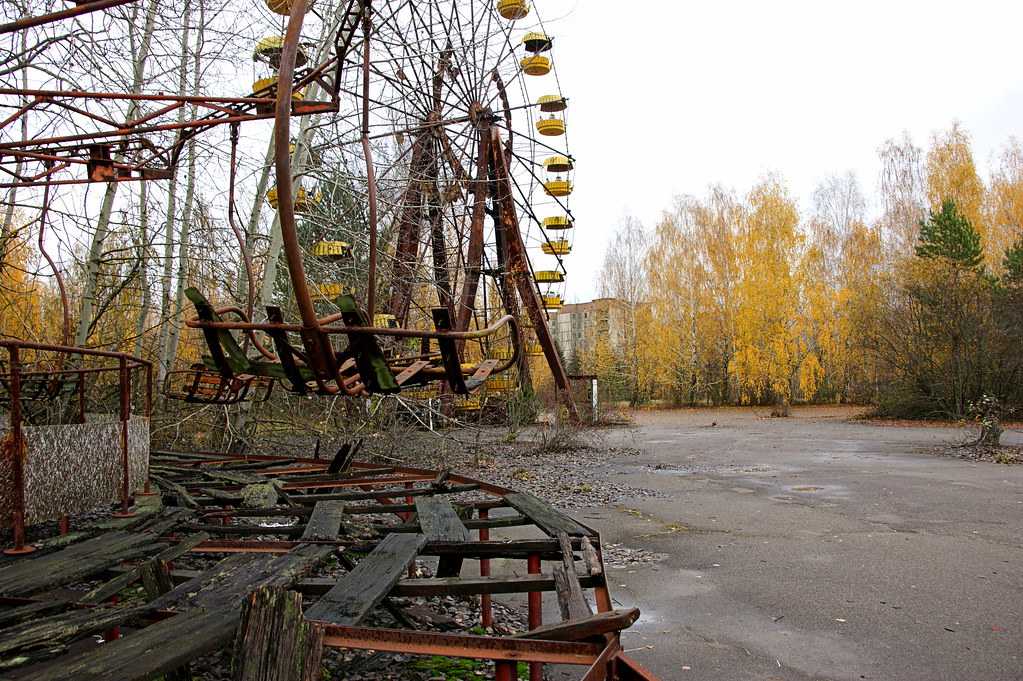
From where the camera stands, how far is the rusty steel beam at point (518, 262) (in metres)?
15.0

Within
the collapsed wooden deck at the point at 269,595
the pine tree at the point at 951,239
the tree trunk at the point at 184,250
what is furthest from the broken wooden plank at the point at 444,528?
the pine tree at the point at 951,239

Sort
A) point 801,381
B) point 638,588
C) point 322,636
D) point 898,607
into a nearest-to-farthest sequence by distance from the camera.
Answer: point 322,636, point 898,607, point 638,588, point 801,381

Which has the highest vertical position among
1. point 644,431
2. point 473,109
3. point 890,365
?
point 473,109

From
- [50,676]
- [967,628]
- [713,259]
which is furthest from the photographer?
[713,259]

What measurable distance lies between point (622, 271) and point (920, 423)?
2260 centimetres

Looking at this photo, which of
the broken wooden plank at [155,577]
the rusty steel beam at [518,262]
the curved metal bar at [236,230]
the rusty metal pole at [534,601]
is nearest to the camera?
the broken wooden plank at [155,577]

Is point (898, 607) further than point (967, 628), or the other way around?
point (898, 607)

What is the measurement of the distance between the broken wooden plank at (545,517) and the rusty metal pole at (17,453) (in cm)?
223

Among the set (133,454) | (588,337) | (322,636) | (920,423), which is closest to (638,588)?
(133,454)

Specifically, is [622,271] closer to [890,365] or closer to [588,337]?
[588,337]

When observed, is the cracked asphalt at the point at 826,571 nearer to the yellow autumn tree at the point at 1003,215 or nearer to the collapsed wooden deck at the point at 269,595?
the collapsed wooden deck at the point at 269,595

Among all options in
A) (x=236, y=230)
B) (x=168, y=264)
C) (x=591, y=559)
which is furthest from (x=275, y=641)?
(x=168, y=264)

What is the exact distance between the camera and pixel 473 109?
13984mm

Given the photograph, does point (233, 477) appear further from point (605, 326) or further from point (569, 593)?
point (605, 326)
